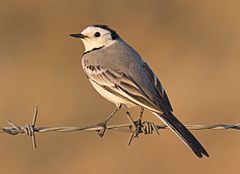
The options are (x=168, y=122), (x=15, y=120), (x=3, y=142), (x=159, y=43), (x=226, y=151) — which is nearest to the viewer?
(x=168, y=122)

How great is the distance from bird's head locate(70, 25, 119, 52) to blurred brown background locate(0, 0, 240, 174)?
2279mm

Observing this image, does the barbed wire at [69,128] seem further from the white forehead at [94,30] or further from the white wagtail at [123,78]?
the white forehead at [94,30]

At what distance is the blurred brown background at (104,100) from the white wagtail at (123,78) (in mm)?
2340

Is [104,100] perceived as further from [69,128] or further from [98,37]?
[69,128]

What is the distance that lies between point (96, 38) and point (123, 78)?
1086 mm

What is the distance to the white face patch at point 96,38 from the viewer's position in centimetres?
857

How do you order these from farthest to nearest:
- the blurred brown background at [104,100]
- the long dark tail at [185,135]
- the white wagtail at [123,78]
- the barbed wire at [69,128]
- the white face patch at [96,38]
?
the blurred brown background at [104,100], the white face patch at [96,38], the white wagtail at [123,78], the long dark tail at [185,135], the barbed wire at [69,128]

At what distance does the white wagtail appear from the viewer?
23.5 ft

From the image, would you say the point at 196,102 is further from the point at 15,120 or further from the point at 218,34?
the point at 218,34

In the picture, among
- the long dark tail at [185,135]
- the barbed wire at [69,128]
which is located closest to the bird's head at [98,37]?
the barbed wire at [69,128]

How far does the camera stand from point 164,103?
7406mm

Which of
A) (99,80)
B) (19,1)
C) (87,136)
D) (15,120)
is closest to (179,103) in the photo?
(87,136)

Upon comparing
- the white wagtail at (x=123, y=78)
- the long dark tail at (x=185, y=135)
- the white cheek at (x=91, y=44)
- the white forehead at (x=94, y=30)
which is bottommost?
the long dark tail at (x=185, y=135)

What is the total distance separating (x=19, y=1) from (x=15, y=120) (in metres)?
6.64
